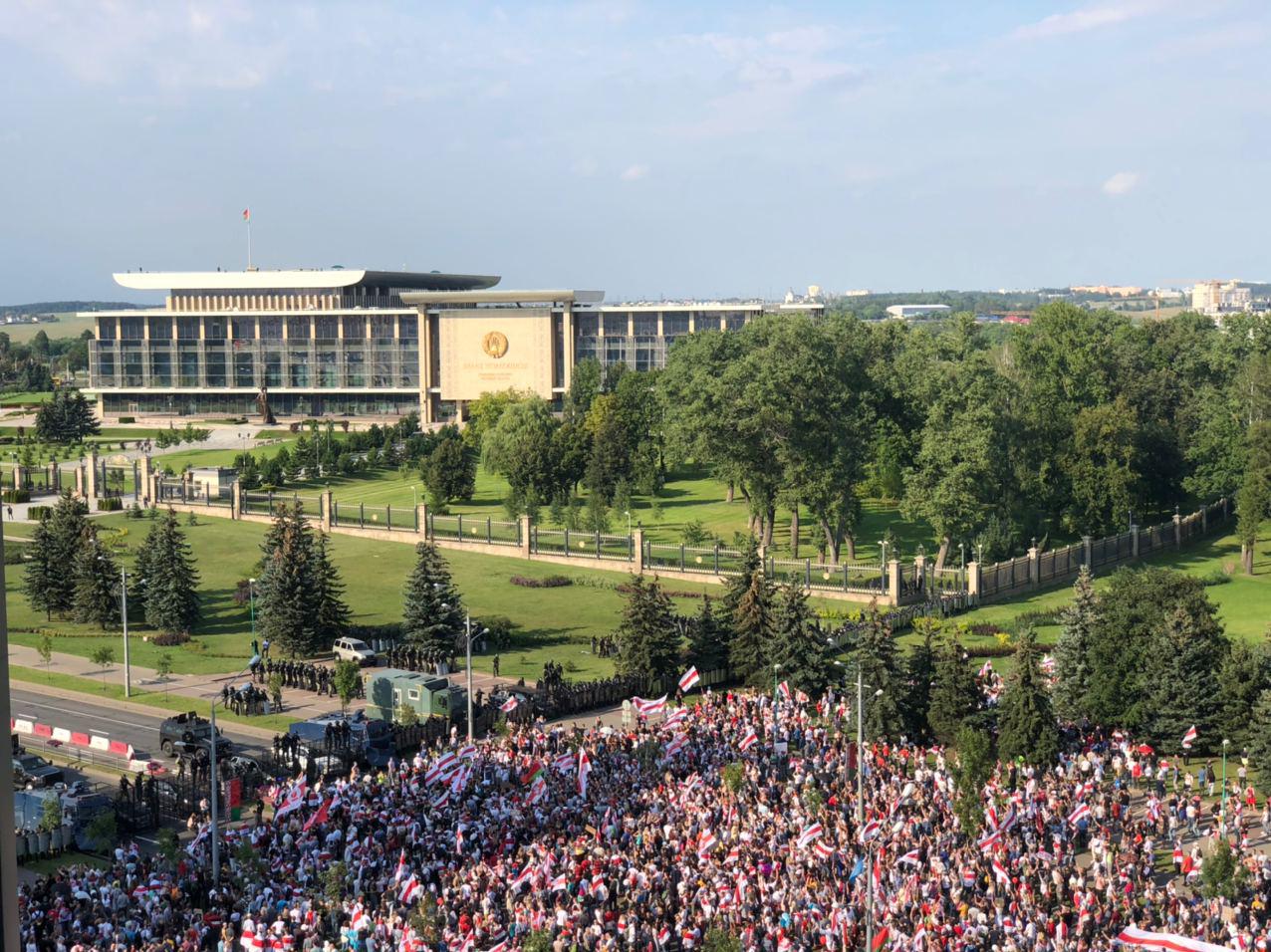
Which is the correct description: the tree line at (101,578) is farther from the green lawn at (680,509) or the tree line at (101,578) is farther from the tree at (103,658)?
the green lawn at (680,509)

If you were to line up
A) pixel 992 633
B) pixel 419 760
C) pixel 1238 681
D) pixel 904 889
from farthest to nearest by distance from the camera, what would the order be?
pixel 992 633 → pixel 1238 681 → pixel 419 760 → pixel 904 889

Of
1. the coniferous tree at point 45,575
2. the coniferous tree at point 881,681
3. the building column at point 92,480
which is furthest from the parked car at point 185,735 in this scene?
the building column at point 92,480

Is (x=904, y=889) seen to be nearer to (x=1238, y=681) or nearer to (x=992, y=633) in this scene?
(x=1238, y=681)

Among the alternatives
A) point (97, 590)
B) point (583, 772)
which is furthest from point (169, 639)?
point (583, 772)

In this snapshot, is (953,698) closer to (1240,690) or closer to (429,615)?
(1240,690)

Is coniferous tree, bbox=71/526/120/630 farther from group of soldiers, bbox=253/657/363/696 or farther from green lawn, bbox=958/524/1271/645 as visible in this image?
green lawn, bbox=958/524/1271/645

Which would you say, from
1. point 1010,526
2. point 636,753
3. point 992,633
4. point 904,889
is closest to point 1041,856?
point 904,889

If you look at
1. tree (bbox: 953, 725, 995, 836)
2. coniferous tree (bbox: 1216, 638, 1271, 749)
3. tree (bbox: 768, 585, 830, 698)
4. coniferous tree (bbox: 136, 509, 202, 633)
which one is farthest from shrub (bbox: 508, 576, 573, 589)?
coniferous tree (bbox: 1216, 638, 1271, 749)
